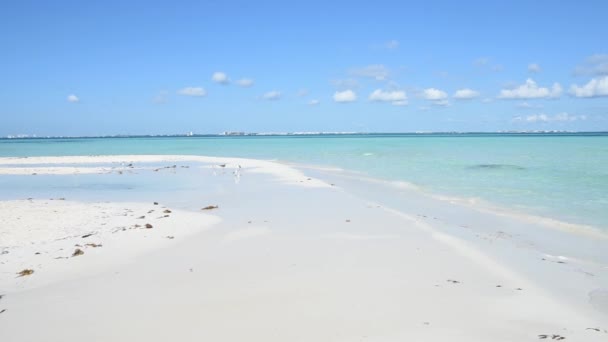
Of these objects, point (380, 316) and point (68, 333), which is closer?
point (68, 333)

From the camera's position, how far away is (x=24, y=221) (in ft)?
36.4

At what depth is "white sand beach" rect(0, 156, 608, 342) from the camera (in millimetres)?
5066

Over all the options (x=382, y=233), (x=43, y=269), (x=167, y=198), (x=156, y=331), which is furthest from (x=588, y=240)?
(x=167, y=198)

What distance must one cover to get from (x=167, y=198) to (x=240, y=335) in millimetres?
11516

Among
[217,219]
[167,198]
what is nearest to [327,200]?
[217,219]

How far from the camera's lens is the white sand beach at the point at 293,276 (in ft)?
16.6

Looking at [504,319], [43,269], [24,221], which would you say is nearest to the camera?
[504,319]

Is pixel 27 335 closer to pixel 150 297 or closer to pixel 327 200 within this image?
pixel 150 297

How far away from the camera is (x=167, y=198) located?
15.7 m

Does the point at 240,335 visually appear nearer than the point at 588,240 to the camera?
Yes

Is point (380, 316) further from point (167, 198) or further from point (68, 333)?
point (167, 198)

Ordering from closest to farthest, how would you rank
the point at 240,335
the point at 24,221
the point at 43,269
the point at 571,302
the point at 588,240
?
the point at 240,335, the point at 571,302, the point at 43,269, the point at 588,240, the point at 24,221

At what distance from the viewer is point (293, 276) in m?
6.83

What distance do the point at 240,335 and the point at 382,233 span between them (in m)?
5.52
